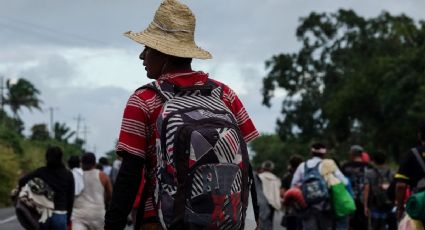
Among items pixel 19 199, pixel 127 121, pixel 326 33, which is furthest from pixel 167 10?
pixel 326 33

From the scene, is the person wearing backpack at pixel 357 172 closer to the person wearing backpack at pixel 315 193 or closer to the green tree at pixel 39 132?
the person wearing backpack at pixel 315 193

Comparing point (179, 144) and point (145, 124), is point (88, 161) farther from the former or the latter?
point (179, 144)

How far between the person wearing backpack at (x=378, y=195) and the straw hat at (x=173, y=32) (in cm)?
1255

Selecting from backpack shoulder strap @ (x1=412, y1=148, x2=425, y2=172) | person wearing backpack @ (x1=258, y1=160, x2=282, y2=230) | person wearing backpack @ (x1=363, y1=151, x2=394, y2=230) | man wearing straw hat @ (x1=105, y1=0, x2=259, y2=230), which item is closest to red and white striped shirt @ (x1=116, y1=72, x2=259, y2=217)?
man wearing straw hat @ (x1=105, y1=0, x2=259, y2=230)

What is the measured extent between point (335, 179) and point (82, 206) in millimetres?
3161

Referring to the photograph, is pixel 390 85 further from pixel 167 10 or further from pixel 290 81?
pixel 167 10

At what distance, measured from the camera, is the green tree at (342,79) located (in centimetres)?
7000

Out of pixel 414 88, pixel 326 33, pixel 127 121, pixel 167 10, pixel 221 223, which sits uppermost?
pixel 326 33

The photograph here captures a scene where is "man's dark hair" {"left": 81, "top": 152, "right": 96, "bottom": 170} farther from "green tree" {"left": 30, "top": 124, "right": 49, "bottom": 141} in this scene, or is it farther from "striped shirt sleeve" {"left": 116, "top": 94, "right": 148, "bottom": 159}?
"green tree" {"left": 30, "top": 124, "right": 49, "bottom": 141}

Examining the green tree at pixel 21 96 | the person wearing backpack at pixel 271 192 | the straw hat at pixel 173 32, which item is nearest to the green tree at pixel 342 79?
the green tree at pixel 21 96

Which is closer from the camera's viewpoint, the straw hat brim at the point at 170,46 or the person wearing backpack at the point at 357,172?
the straw hat brim at the point at 170,46

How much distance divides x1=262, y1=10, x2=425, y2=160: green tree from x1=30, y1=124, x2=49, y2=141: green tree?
49988 mm

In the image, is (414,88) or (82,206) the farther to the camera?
(414,88)

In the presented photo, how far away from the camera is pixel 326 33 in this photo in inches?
2995
